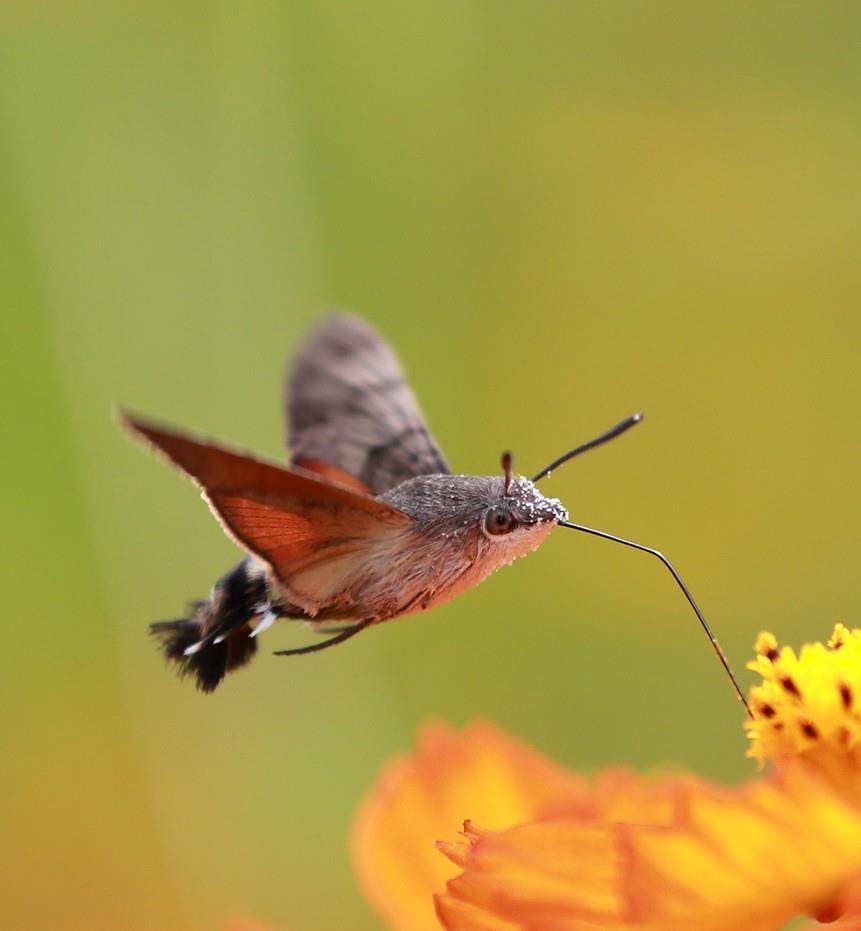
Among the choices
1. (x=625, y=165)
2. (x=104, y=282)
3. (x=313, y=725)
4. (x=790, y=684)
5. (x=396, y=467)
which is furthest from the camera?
(x=625, y=165)


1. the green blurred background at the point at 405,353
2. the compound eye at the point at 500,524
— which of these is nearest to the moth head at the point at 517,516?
the compound eye at the point at 500,524

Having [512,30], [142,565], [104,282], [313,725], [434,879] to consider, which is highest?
[512,30]

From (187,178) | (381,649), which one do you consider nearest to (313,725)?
(381,649)

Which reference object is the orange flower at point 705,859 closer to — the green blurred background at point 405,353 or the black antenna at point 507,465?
the black antenna at point 507,465

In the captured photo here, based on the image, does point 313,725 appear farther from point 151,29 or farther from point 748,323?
point 151,29

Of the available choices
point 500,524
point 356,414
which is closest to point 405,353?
point 356,414

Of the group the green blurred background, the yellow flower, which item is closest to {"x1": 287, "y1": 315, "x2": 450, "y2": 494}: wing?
the yellow flower

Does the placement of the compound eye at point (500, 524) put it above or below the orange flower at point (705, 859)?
above
